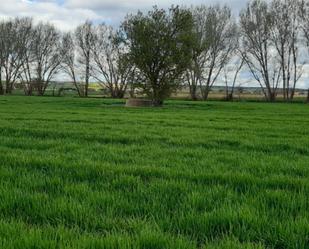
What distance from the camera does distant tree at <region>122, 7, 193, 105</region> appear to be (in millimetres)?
41812

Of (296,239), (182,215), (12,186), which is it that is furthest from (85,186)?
(296,239)

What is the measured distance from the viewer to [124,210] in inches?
169

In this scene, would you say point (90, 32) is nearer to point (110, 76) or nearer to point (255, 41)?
point (110, 76)

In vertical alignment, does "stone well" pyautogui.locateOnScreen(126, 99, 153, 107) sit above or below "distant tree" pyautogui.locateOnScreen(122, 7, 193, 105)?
below

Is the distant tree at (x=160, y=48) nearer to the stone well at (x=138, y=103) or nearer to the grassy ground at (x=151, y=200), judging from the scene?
the stone well at (x=138, y=103)

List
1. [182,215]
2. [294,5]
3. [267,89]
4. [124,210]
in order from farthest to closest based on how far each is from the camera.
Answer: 1. [267,89]
2. [294,5]
3. [124,210]
4. [182,215]

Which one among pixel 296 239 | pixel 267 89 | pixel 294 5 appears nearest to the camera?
pixel 296 239

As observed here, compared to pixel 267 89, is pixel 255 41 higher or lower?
higher

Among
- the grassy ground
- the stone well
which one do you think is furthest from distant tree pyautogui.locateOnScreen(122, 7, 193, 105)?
the grassy ground

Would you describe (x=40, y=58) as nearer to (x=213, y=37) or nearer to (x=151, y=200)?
(x=213, y=37)

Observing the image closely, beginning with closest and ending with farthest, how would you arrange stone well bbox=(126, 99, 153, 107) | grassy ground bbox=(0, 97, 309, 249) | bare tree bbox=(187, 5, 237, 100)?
1. grassy ground bbox=(0, 97, 309, 249)
2. stone well bbox=(126, 99, 153, 107)
3. bare tree bbox=(187, 5, 237, 100)

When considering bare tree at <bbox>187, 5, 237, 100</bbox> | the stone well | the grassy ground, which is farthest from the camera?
bare tree at <bbox>187, 5, 237, 100</bbox>

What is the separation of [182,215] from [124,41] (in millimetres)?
40943

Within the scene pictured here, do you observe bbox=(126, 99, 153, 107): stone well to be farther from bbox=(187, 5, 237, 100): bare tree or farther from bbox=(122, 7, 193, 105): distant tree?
bbox=(187, 5, 237, 100): bare tree
